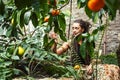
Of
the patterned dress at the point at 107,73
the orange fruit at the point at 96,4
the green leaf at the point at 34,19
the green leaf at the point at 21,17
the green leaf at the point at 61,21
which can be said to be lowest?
the patterned dress at the point at 107,73

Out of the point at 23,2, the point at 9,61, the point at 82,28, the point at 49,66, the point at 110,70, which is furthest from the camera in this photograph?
the point at 82,28

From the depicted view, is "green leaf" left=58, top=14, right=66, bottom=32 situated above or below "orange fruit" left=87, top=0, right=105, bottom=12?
below

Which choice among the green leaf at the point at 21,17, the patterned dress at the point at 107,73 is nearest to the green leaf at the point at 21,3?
the green leaf at the point at 21,17

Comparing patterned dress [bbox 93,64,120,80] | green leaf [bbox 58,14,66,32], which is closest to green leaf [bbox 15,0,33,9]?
green leaf [bbox 58,14,66,32]

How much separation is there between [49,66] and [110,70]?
0.60 m

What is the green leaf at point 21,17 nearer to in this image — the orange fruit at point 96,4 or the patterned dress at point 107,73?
the orange fruit at point 96,4

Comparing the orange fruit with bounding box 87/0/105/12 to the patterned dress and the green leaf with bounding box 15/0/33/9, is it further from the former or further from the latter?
the patterned dress

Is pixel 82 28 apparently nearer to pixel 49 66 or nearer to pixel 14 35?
pixel 49 66

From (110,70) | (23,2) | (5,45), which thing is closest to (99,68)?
(110,70)

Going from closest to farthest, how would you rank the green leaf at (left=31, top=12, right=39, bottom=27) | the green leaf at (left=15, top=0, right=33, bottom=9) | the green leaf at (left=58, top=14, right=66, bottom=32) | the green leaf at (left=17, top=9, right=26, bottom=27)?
the green leaf at (left=15, top=0, right=33, bottom=9), the green leaf at (left=17, top=9, right=26, bottom=27), the green leaf at (left=31, top=12, right=39, bottom=27), the green leaf at (left=58, top=14, right=66, bottom=32)

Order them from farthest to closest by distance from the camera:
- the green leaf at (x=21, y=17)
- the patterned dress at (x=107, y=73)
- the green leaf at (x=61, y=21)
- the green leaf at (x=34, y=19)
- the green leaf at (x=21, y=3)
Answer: the patterned dress at (x=107, y=73)
the green leaf at (x=61, y=21)
the green leaf at (x=34, y=19)
the green leaf at (x=21, y=17)
the green leaf at (x=21, y=3)

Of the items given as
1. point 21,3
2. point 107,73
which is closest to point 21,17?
point 21,3

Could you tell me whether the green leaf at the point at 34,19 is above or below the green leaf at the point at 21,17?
below

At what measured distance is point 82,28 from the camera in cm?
305
